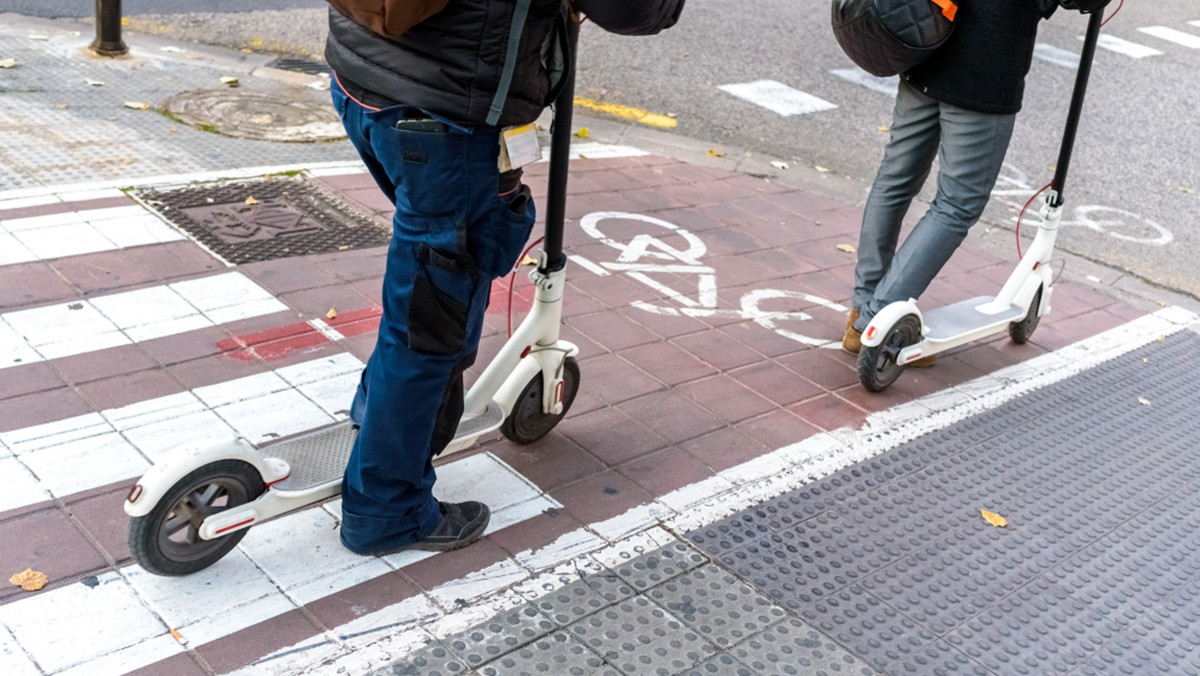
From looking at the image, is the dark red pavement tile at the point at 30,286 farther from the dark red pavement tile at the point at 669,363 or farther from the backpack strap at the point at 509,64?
the backpack strap at the point at 509,64

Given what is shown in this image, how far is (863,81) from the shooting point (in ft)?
32.4

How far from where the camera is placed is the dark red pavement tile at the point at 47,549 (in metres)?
2.85

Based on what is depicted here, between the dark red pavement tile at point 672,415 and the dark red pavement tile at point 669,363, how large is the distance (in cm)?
13

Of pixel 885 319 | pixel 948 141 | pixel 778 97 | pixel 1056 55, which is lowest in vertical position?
pixel 778 97

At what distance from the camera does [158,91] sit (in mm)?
6789

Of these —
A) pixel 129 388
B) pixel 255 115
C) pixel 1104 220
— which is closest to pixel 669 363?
pixel 129 388

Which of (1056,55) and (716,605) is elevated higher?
(1056,55)

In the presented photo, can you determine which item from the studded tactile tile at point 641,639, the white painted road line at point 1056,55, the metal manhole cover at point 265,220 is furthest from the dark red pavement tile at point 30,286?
the white painted road line at point 1056,55

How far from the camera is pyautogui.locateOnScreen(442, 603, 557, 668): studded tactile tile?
2.74 meters

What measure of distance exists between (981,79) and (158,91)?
4863 millimetres

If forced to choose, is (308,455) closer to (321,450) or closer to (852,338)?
(321,450)

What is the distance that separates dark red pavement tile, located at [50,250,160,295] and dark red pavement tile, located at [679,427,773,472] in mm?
2235

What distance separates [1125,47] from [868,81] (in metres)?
4.73

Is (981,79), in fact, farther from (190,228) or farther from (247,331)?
(190,228)
